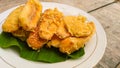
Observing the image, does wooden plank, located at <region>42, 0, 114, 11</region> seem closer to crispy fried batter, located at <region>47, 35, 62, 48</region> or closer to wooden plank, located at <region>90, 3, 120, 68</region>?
wooden plank, located at <region>90, 3, 120, 68</region>

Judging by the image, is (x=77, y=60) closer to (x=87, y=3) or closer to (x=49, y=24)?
(x=49, y=24)

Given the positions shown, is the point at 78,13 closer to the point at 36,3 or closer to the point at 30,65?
the point at 36,3

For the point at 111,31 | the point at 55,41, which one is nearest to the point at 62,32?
the point at 55,41

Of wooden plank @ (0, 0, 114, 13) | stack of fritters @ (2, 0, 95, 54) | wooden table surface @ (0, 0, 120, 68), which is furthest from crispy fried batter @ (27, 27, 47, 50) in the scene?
wooden plank @ (0, 0, 114, 13)

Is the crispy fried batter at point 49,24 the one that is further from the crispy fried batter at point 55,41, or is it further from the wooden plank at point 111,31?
the wooden plank at point 111,31

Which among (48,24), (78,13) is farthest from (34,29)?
(78,13)

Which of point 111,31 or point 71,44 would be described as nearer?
point 71,44
